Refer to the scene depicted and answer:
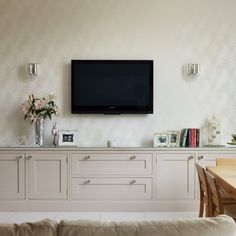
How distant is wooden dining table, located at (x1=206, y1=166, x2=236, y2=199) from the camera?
298 cm

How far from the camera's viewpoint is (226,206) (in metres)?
3.44

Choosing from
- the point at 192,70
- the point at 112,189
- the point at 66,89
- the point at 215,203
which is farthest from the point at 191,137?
the point at 215,203

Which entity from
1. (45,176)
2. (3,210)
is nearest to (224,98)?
(45,176)

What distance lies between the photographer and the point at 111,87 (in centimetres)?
522

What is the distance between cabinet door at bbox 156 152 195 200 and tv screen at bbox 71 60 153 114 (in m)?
0.70

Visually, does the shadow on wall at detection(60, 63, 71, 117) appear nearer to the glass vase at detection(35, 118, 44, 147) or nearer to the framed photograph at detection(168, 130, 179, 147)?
the glass vase at detection(35, 118, 44, 147)

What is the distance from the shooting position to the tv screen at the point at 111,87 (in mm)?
5219

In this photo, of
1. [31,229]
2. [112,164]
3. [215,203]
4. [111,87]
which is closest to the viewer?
[31,229]

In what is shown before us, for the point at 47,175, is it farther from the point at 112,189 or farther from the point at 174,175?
the point at 174,175

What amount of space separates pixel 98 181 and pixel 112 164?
0.27 m

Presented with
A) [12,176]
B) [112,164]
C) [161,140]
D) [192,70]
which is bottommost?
[12,176]

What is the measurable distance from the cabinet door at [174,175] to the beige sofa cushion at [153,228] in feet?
10.4

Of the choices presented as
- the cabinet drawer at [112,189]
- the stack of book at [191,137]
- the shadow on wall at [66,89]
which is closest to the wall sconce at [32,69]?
the shadow on wall at [66,89]

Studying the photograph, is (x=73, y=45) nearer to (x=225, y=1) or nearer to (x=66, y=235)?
(x=225, y=1)
